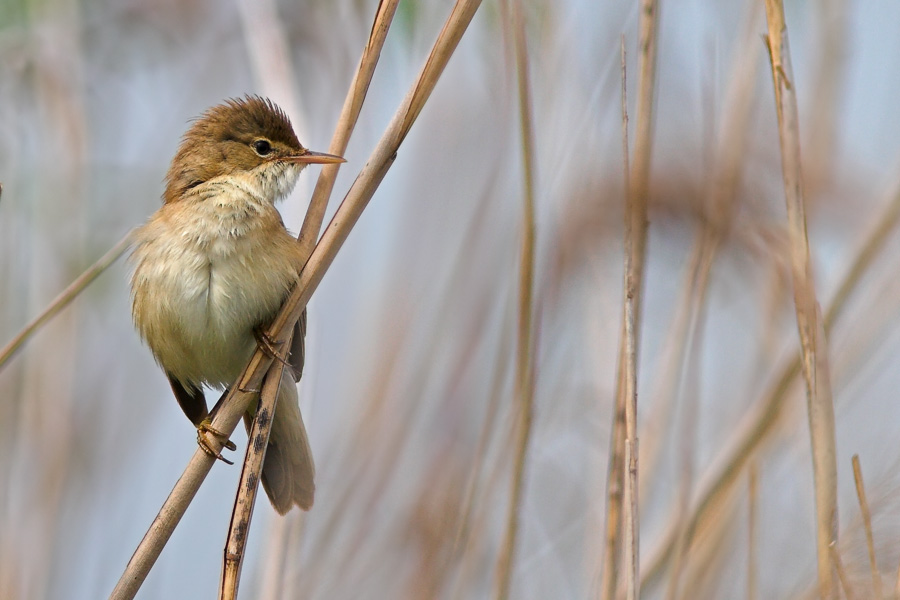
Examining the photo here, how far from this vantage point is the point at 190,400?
2727mm

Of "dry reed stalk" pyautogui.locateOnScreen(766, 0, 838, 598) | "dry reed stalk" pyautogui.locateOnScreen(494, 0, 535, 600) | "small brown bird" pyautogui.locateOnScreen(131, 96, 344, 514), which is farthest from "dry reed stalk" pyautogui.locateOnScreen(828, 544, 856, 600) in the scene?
"small brown bird" pyautogui.locateOnScreen(131, 96, 344, 514)

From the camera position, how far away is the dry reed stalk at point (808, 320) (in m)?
1.65

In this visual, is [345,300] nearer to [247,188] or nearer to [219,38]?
[247,188]

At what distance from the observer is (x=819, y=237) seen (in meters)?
2.38

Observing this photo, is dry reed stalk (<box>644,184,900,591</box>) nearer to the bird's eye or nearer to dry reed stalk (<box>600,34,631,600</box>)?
dry reed stalk (<box>600,34,631,600</box>)

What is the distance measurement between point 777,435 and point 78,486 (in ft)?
6.77

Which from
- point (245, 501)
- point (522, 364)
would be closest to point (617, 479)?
point (522, 364)

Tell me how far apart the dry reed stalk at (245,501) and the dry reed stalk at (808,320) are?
3.42ft

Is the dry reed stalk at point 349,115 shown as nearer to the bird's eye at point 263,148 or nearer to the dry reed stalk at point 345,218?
the dry reed stalk at point 345,218

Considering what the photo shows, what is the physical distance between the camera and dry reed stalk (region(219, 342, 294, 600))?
5.40 ft

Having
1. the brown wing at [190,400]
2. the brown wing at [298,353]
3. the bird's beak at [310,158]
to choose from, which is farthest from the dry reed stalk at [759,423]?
the brown wing at [190,400]

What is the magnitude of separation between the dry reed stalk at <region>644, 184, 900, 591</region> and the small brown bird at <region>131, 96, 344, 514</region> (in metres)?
0.95

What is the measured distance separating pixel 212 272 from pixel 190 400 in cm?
55

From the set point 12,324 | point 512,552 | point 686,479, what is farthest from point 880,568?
point 12,324
